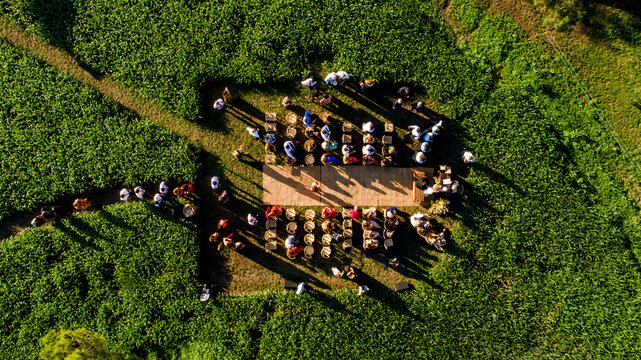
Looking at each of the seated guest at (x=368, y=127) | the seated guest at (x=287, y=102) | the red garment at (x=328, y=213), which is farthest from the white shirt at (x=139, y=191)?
the seated guest at (x=368, y=127)

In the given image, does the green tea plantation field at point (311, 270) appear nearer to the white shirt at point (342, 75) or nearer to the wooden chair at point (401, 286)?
the wooden chair at point (401, 286)

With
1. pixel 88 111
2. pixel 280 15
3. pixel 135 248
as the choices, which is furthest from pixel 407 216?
pixel 88 111

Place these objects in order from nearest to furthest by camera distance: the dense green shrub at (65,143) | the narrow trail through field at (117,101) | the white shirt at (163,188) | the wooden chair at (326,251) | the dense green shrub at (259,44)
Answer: the white shirt at (163,188) → the wooden chair at (326,251) → the dense green shrub at (65,143) → the dense green shrub at (259,44) → the narrow trail through field at (117,101)

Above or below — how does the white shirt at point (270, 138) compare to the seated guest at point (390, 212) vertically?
above

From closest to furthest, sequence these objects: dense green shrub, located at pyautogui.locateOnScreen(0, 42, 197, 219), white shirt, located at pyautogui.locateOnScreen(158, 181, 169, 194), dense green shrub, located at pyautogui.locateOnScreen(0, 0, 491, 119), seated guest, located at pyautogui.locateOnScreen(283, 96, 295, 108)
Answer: white shirt, located at pyautogui.locateOnScreen(158, 181, 169, 194) < seated guest, located at pyautogui.locateOnScreen(283, 96, 295, 108) < dense green shrub, located at pyautogui.locateOnScreen(0, 42, 197, 219) < dense green shrub, located at pyautogui.locateOnScreen(0, 0, 491, 119)

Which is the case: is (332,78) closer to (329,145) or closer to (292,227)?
(329,145)

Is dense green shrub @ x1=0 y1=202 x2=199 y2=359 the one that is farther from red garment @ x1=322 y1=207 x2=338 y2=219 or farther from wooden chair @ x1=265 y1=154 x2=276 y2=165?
red garment @ x1=322 y1=207 x2=338 y2=219

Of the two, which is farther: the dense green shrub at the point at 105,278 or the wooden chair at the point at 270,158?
the wooden chair at the point at 270,158

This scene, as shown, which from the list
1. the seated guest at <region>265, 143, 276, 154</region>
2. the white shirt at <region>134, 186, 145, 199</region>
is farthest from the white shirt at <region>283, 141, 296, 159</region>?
the white shirt at <region>134, 186, 145, 199</region>
